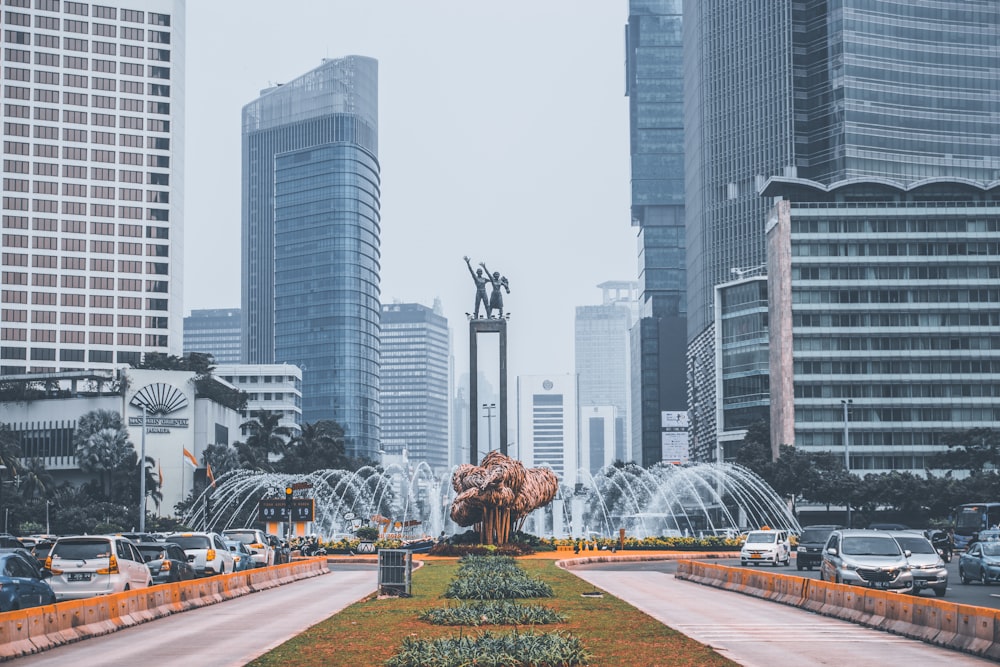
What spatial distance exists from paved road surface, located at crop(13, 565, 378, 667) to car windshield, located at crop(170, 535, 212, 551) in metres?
3.10

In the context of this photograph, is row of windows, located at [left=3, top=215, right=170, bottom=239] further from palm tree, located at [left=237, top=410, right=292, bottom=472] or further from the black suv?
the black suv

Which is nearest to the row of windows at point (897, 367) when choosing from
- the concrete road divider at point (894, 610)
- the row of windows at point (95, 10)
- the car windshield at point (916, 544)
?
the row of windows at point (95, 10)

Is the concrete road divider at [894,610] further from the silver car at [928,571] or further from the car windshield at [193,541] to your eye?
the car windshield at [193,541]

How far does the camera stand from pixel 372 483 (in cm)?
14538

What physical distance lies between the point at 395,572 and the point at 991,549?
59.3 ft

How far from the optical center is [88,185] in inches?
6171

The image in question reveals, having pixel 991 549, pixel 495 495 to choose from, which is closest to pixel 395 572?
pixel 991 549

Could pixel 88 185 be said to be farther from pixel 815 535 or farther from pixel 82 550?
pixel 82 550

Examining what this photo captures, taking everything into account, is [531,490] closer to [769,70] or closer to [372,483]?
[372,483]

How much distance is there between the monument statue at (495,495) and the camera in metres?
61.1

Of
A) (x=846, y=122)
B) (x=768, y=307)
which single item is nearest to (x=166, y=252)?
(x=768, y=307)

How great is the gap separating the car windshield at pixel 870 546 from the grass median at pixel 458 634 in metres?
5.86

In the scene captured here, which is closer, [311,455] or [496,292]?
[496,292]

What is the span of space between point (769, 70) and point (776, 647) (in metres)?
175
